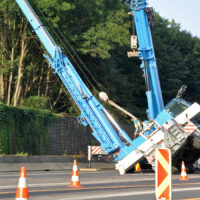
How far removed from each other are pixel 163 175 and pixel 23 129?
2227 centimetres

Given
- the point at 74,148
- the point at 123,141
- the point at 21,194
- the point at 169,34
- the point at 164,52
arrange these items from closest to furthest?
1. the point at 21,194
2. the point at 123,141
3. the point at 74,148
4. the point at 164,52
5. the point at 169,34

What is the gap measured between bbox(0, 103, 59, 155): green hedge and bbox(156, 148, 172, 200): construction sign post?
65.4 ft

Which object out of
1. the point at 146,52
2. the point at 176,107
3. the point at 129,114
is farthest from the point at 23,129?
the point at 176,107

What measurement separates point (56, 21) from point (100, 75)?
870 cm

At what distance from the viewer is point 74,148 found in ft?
113

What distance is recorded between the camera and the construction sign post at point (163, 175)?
28.0 feet

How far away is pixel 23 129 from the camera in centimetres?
3027

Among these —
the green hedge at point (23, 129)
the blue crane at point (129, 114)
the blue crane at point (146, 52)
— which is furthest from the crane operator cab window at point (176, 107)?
the green hedge at point (23, 129)

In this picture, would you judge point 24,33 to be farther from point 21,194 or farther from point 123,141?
point 21,194

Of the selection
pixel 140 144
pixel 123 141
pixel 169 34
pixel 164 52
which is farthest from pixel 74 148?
pixel 169 34

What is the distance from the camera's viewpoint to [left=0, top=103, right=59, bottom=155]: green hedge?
93.0ft

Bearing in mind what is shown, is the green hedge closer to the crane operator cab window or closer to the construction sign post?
the crane operator cab window

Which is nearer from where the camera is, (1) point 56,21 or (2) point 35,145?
(2) point 35,145

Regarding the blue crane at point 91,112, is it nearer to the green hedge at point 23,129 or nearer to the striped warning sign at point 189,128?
the striped warning sign at point 189,128
